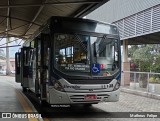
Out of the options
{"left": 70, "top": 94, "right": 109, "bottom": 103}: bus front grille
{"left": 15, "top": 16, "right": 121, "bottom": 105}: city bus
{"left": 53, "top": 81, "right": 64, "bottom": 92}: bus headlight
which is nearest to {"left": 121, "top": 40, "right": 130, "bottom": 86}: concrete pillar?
{"left": 15, "top": 16, "right": 121, "bottom": 105}: city bus

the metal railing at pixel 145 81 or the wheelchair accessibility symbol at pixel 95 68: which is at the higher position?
the wheelchair accessibility symbol at pixel 95 68

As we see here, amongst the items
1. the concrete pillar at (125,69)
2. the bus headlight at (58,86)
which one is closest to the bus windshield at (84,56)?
the bus headlight at (58,86)

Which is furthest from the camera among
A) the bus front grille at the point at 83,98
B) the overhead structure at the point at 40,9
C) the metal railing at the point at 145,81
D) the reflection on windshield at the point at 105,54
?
the metal railing at the point at 145,81

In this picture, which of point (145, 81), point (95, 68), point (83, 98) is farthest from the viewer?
point (145, 81)

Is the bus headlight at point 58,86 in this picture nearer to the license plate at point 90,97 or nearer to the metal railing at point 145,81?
the license plate at point 90,97

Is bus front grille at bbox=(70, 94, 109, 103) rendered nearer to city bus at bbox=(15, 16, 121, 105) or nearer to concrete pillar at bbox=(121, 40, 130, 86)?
city bus at bbox=(15, 16, 121, 105)

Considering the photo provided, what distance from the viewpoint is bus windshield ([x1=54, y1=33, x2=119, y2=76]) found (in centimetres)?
1029

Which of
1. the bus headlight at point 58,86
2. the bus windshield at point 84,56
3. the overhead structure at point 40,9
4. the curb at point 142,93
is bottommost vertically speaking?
the curb at point 142,93

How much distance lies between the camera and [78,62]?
10.4m

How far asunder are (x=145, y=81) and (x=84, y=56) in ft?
26.5

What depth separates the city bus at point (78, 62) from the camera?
10.2m

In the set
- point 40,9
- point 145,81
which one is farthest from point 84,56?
point 145,81

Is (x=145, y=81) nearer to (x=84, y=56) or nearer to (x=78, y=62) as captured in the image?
(x=84, y=56)

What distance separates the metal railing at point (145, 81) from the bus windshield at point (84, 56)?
6337 mm
